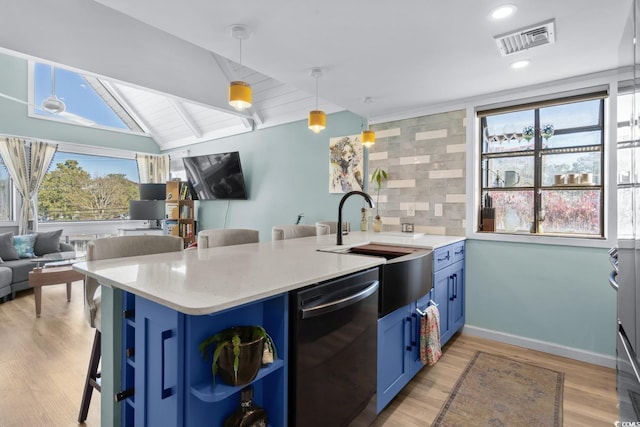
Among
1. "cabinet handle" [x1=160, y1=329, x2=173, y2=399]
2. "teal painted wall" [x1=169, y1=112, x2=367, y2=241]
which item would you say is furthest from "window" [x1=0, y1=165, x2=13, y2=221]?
"cabinet handle" [x1=160, y1=329, x2=173, y2=399]

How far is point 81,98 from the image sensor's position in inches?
242

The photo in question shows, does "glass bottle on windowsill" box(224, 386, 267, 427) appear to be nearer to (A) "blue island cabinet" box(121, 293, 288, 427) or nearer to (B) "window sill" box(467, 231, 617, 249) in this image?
(A) "blue island cabinet" box(121, 293, 288, 427)

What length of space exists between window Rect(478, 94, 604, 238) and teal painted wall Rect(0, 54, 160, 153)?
7011 millimetres

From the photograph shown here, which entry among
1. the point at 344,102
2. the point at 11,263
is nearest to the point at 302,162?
the point at 344,102

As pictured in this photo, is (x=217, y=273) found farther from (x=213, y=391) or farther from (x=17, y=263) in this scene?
(x=17, y=263)

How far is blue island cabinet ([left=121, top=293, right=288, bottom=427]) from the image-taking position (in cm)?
96

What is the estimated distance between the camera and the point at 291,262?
1.58 metres

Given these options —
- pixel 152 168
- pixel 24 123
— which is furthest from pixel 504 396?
pixel 24 123

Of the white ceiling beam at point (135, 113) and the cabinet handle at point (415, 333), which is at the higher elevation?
the white ceiling beam at point (135, 113)

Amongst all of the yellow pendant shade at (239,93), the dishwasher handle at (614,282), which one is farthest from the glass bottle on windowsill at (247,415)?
the yellow pendant shade at (239,93)

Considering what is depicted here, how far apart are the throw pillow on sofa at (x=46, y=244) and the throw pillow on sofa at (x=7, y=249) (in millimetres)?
317

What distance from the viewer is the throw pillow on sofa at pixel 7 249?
14.3ft

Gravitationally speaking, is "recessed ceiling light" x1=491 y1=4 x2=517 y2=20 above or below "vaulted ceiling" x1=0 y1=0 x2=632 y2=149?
below

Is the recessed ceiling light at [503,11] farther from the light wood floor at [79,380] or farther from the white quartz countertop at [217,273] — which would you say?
the light wood floor at [79,380]
